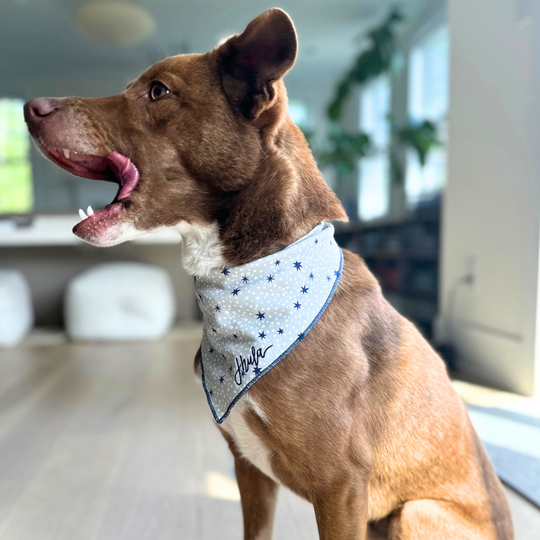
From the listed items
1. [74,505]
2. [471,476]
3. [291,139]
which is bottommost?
[74,505]

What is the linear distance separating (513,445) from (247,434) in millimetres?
1371

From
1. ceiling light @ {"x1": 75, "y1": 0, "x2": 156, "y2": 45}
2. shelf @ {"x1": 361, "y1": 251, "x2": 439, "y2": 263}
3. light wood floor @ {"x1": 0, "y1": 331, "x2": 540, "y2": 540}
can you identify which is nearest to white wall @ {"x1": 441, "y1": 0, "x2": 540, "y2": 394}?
shelf @ {"x1": 361, "y1": 251, "x2": 439, "y2": 263}

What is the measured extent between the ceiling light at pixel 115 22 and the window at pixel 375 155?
177 centimetres

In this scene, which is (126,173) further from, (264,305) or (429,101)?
(429,101)

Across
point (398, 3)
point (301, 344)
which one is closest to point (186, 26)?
point (398, 3)

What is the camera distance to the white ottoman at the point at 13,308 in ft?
11.3

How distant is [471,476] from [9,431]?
5.67ft

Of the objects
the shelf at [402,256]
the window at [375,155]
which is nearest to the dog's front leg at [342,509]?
the shelf at [402,256]

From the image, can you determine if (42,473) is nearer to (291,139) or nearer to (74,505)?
(74,505)

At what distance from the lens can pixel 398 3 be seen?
3.77 m

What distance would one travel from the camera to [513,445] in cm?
181

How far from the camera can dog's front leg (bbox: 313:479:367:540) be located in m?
0.78

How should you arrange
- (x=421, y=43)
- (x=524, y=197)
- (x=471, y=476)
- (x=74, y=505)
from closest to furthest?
1. (x=471, y=476)
2. (x=74, y=505)
3. (x=524, y=197)
4. (x=421, y=43)

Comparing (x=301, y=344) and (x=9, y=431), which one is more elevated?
(x=301, y=344)
